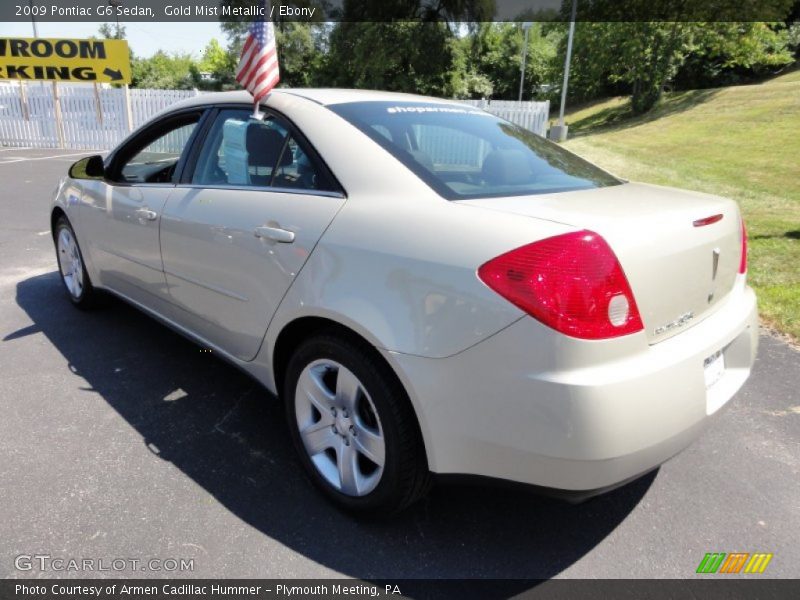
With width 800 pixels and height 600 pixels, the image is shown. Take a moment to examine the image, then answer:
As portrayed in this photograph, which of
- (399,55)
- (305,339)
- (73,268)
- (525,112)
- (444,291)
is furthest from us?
(399,55)

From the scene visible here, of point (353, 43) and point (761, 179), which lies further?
point (353, 43)

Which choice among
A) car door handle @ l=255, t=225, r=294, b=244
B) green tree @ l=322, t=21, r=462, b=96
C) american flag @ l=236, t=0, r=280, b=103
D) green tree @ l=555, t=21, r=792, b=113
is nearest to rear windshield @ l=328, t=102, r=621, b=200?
american flag @ l=236, t=0, r=280, b=103

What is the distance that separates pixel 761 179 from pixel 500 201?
13337 mm

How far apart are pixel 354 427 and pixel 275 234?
841mm

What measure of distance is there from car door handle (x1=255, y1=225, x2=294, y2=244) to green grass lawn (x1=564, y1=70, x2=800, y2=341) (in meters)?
3.85

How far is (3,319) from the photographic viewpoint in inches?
174

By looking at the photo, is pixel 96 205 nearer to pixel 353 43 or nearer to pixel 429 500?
pixel 429 500

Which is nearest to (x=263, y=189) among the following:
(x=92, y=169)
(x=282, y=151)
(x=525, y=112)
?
(x=282, y=151)

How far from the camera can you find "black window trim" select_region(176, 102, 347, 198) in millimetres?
2334

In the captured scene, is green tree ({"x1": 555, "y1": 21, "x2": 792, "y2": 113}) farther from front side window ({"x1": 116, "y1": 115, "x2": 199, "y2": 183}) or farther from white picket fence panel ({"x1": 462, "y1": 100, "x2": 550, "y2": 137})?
front side window ({"x1": 116, "y1": 115, "x2": 199, "y2": 183})

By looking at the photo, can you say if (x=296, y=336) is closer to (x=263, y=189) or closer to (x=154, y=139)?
(x=263, y=189)

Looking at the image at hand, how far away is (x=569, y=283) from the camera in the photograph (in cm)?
169

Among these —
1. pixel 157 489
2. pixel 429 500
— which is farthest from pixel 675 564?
pixel 157 489

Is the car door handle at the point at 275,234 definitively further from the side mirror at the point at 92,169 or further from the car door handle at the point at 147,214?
the side mirror at the point at 92,169
